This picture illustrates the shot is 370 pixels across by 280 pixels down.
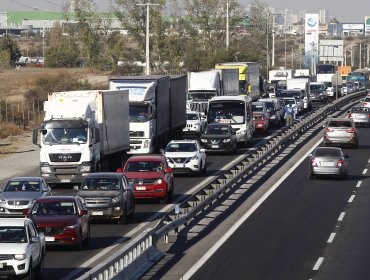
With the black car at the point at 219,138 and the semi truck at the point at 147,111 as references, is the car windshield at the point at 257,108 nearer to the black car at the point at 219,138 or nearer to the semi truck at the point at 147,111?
the black car at the point at 219,138

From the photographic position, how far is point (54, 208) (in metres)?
27.6

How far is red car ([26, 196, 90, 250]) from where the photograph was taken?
26.8 meters

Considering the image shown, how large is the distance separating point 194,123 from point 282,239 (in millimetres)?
37601

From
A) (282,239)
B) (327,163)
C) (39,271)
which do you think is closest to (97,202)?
(282,239)

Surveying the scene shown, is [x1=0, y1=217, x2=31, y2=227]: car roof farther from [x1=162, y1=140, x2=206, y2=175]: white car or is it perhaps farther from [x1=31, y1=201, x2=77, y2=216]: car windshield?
[x1=162, y1=140, x2=206, y2=175]: white car

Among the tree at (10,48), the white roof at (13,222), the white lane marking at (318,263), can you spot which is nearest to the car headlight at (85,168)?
the white lane marking at (318,263)

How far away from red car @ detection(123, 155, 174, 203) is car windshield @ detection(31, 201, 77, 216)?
353 inches

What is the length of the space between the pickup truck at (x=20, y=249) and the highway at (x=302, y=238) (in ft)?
10.4

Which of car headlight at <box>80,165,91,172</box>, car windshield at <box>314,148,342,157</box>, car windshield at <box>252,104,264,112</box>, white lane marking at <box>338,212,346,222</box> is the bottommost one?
white lane marking at <box>338,212,346,222</box>

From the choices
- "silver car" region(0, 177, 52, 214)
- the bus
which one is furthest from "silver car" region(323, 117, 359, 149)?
the bus

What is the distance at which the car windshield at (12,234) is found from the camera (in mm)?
22769

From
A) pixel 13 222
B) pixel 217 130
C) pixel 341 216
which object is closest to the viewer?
pixel 13 222

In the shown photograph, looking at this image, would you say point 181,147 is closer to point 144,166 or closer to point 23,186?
point 144,166

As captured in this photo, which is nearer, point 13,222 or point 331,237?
point 13,222
